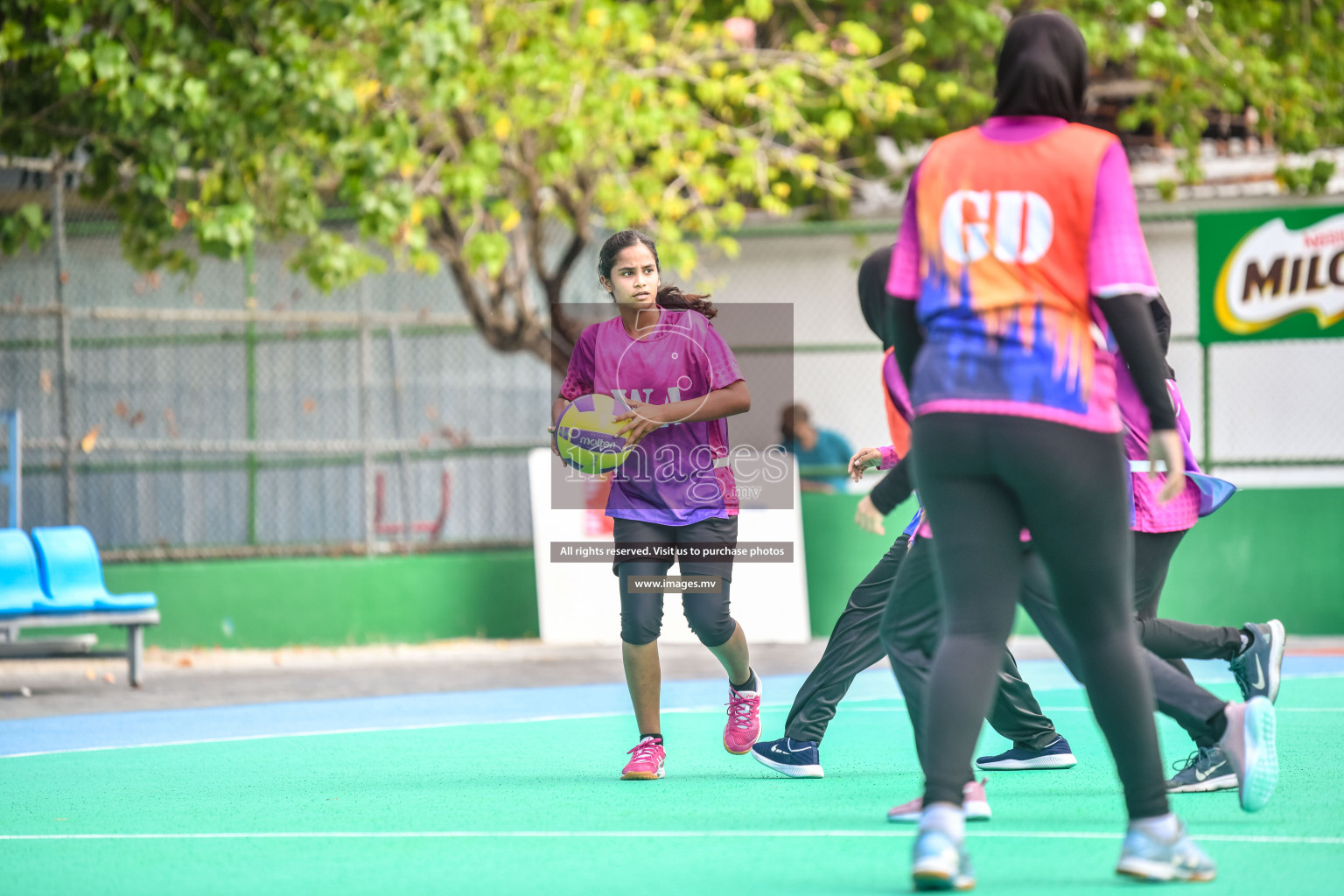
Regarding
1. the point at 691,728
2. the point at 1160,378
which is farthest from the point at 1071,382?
the point at 691,728

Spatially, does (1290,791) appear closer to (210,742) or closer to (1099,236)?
(1099,236)

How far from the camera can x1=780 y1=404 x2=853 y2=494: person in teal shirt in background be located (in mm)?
14070

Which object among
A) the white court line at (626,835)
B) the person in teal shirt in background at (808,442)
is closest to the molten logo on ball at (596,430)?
the white court line at (626,835)

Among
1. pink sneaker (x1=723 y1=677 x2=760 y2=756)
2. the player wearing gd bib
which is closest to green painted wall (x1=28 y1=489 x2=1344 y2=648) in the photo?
Result: pink sneaker (x1=723 y1=677 x2=760 y2=756)

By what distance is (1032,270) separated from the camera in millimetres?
3971

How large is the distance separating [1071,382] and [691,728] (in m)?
4.33

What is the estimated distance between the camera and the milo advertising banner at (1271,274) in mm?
12594

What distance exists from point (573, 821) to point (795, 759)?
1.08 meters

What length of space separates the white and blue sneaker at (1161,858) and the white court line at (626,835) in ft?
2.31

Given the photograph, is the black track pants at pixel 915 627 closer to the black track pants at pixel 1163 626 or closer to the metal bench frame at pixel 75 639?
the black track pants at pixel 1163 626

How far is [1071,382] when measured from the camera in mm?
3934

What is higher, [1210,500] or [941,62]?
[941,62]

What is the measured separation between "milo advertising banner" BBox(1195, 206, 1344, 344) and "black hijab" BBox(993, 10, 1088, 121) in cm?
913

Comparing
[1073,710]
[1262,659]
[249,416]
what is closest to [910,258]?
[1262,659]
